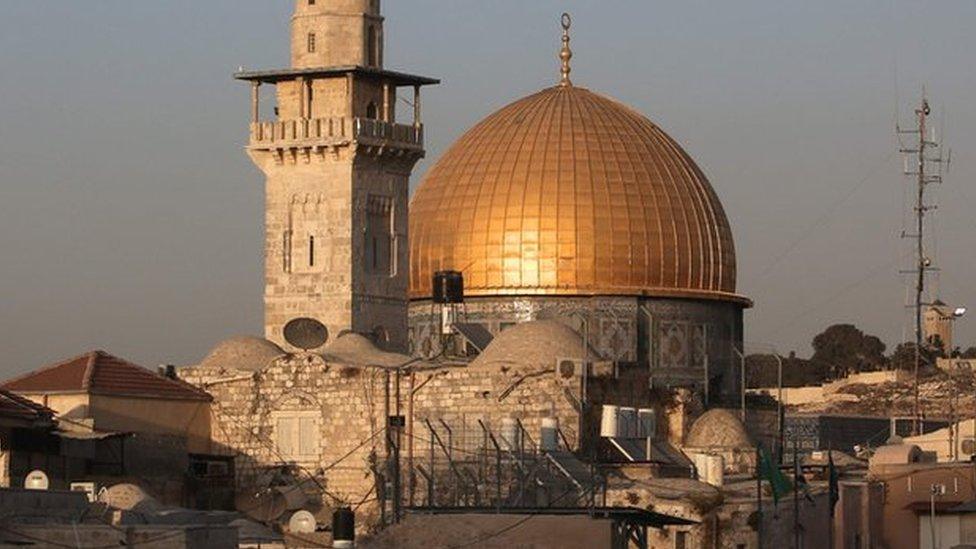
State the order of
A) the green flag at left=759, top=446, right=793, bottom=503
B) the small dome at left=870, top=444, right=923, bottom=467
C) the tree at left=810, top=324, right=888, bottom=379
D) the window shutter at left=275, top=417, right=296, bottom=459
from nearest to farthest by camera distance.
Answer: the green flag at left=759, top=446, right=793, bottom=503, the small dome at left=870, top=444, right=923, bottom=467, the window shutter at left=275, top=417, right=296, bottom=459, the tree at left=810, top=324, right=888, bottom=379

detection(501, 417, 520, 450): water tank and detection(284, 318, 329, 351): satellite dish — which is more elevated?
detection(284, 318, 329, 351): satellite dish

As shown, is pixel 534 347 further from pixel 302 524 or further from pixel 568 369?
pixel 302 524

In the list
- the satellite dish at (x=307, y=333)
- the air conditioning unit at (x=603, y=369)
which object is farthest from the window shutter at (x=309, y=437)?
the air conditioning unit at (x=603, y=369)

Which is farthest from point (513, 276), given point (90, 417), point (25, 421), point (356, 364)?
point (25, 421)

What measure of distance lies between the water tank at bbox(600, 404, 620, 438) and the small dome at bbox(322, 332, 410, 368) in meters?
4.50

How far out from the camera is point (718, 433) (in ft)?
198

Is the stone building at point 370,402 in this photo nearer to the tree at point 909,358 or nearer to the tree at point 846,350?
the tree at point 909,358

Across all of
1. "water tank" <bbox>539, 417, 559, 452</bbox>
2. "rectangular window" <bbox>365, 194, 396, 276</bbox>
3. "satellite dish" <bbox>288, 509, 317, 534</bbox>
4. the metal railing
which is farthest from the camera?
"rectangular window" <bbox>365, 194, 396, 276</bbox>

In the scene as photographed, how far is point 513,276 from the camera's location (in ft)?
237

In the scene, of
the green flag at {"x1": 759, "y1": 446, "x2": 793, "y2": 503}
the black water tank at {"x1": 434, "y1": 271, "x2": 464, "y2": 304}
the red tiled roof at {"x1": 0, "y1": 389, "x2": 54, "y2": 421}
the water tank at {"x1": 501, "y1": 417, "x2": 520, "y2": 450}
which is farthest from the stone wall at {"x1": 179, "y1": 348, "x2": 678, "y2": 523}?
the black water tank at {"x1": 434, "y1": 271, "x2": 464, "y2": 304}

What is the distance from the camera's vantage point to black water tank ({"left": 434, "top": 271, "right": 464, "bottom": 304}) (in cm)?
7031

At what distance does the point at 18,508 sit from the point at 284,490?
73.0 ft

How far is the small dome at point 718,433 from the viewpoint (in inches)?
2362

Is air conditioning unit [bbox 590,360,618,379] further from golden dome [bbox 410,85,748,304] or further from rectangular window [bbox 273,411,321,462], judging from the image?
golden dome [bbox 410,85,748,304]
